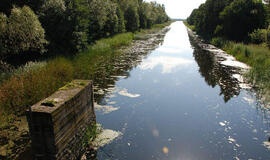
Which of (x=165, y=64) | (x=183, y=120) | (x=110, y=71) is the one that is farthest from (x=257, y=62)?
(x=110, y=71)

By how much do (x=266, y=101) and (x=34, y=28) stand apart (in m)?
12.8

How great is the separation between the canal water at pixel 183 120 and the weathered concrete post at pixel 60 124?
117 centimetres

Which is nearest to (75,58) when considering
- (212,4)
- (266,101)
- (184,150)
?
(184,150)

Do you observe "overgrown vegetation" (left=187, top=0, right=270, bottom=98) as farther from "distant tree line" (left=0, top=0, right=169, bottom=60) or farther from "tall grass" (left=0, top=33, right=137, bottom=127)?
"distant tree line" (left=0, top=0, right=169, bottom=60)

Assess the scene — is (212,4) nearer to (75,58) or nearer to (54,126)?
(75,58)

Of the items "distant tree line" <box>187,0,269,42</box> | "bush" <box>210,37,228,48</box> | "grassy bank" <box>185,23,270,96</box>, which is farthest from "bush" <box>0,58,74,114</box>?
"bush" <box>210,37,228,48</box>

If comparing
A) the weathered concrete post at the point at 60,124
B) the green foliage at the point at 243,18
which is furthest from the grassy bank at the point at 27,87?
the green foliage at the point at 243,18

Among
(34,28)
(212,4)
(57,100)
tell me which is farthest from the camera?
(212,4)

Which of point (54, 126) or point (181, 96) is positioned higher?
point (54, 126)

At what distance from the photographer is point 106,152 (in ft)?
19.7

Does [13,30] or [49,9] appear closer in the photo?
[13,30]

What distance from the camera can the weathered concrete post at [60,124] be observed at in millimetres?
4234

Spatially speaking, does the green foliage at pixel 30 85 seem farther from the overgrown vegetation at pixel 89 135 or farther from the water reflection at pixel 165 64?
the water reflection at pixel 165 64

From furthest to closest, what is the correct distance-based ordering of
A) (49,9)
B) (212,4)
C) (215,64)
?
1. (212,4)
2. (215,64)
3. (49,9)
